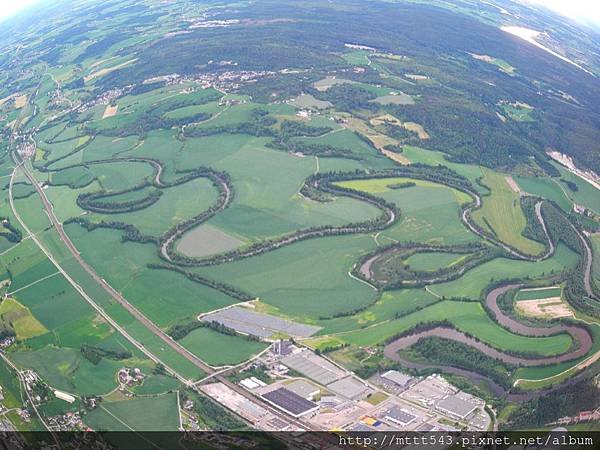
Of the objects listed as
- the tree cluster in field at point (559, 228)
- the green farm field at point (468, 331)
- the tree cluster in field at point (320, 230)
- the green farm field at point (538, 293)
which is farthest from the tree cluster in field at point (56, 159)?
→ the green farm field at point (538, 293)

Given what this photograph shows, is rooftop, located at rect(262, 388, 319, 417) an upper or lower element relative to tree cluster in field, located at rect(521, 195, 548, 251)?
lower

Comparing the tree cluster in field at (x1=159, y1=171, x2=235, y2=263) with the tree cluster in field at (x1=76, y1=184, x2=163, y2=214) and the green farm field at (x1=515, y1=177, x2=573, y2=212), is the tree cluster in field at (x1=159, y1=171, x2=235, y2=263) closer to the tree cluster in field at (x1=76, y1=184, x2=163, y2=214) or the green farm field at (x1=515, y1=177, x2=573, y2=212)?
the tree cluster in field at (x1=76, y1=184, x2=163, y2=214)

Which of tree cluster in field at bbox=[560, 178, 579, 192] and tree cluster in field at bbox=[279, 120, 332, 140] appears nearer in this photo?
tree cluster in field at bbox=[560, 178, 579, 192]

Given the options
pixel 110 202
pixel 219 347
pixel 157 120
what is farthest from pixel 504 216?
pixel 157 120

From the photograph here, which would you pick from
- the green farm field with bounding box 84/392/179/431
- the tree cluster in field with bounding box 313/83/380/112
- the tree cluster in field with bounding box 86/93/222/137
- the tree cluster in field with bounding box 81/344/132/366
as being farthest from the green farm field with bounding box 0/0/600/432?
the tree cluster in field with bounding box 313/83/380/112

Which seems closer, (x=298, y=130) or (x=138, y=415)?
(x=138, y=415)

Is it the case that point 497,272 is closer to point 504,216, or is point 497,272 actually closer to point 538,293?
point 538,293

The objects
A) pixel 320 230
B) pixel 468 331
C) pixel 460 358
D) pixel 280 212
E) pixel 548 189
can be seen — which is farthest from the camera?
pixel 548 189
